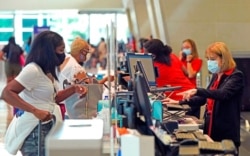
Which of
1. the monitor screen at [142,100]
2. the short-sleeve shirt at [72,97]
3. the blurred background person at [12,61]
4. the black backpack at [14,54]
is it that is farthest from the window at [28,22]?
the monitor screen at [142,100]

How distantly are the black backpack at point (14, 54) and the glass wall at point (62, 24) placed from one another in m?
7.14

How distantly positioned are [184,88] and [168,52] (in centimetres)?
40

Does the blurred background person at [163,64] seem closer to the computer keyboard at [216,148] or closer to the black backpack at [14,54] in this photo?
the computer keyboard at [216,148]

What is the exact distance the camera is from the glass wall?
61.2 feet

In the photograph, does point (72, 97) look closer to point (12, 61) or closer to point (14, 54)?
point (12, 61)

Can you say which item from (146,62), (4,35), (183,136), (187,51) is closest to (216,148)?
(183,136)

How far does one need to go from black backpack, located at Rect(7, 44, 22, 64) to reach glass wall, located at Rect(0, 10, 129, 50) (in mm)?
7140

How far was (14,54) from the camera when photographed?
10883 millimetres

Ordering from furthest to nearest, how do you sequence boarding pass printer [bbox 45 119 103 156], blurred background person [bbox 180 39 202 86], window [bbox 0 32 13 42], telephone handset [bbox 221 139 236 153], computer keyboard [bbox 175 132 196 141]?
window [bbox 0 32 13 42]
blurred background person [bbox 180 39 202 86]
computer keyboard [bbox 175 132 196 141]
boarding pass printer [bbox 45 119 103 156]
telephone handset [bbox 221 139 236 153]

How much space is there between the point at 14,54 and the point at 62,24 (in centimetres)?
899

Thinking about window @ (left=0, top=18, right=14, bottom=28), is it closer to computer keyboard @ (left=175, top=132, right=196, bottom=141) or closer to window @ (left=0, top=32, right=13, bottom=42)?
window @ (left=0, top=32, right=13, bottom=42)

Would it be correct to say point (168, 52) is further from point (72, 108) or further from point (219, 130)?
point (219, 130)

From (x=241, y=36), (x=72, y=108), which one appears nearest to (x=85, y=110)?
(x=72, y=108)

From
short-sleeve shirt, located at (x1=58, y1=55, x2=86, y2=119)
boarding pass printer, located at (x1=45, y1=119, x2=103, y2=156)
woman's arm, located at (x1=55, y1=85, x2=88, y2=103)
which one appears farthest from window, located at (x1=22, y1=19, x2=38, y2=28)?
boarding pass printer, located at (x1=45, y1=119, x2=103, y2=156)
